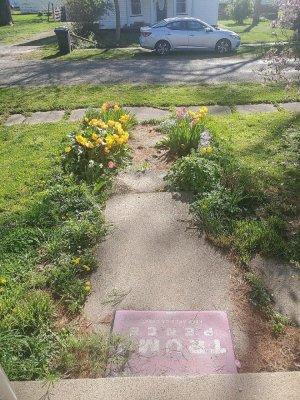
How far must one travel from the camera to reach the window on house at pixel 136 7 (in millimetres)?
23312

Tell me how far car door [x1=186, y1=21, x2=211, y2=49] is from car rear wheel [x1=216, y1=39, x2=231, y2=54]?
43 cm

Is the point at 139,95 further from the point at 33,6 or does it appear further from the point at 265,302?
the point at 33,6

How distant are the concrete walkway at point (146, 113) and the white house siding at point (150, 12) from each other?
58.4 ft

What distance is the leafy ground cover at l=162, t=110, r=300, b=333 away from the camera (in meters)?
3.59

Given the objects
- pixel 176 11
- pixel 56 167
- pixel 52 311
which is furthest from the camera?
pixel 176 11

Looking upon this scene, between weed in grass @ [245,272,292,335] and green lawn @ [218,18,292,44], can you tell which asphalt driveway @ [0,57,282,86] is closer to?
green lawn @ [218,18,292,44]

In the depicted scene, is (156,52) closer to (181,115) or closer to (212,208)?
(181,115)

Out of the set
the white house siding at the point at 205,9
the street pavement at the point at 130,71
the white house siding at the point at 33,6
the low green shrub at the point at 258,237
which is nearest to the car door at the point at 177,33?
the street pavement at the point at 130,71

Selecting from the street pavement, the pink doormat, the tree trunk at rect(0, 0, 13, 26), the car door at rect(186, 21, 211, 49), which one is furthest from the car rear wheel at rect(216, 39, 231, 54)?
the tree trunk at rect(0, 0, 13, 26)

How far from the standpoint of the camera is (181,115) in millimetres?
5961

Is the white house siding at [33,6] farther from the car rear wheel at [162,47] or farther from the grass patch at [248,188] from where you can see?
the grass patch at [248,188]

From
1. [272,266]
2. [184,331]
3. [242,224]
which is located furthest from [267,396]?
[242,224]

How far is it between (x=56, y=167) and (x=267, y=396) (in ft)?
13.4

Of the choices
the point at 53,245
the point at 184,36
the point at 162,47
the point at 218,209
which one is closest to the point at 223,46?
the point at 184,36
